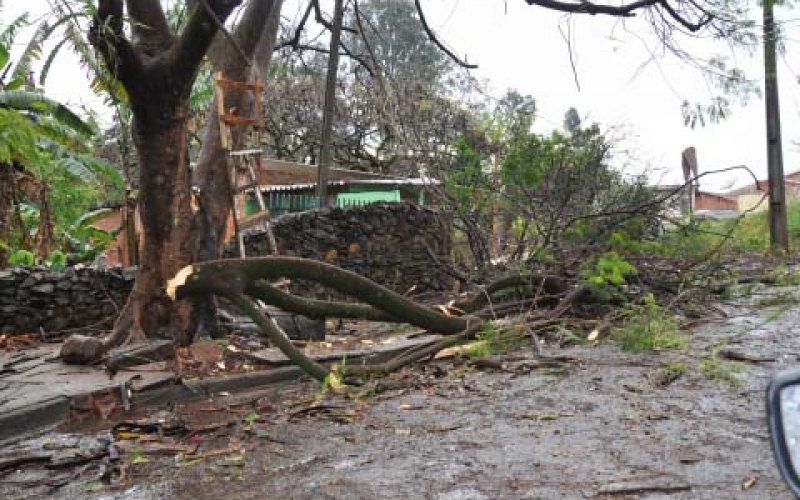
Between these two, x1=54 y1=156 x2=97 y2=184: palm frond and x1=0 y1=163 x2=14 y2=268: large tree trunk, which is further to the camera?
x1=54 y1=156 x2=97 y2=184: palm frond

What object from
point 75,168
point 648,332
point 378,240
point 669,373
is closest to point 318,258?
point 378,240

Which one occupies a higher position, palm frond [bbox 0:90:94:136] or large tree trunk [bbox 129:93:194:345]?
palm frond [bbox 0:90:94:136]

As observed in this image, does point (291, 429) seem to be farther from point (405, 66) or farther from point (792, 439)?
point (405, 66)

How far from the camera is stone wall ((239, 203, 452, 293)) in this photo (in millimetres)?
11500

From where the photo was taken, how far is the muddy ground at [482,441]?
126 inches

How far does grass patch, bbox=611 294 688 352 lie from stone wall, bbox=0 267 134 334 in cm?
647

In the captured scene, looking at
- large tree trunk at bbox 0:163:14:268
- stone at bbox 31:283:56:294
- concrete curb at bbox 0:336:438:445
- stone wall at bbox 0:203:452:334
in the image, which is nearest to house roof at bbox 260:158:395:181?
stone wall at bbox 0:203:452:334

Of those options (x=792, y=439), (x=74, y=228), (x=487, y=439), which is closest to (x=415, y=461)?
(x=487, y=439)

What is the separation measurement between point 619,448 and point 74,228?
40.8 feet

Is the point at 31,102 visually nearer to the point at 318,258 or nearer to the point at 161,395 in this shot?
the point at 318,258

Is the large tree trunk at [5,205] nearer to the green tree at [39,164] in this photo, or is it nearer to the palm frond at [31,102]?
the green tree at [39,164]

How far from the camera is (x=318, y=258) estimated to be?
11.6 meters

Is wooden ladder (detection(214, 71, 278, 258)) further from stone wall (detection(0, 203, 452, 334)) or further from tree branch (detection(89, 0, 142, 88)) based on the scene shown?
stone wall (detection(0, 203, 452, 334))

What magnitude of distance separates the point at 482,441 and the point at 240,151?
4.93 meters
